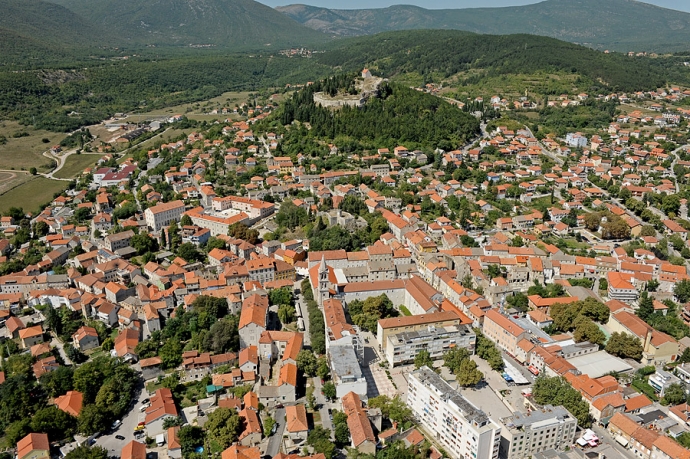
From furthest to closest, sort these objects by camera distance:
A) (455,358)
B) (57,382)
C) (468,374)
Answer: (455,358), (57,382), (468,374)

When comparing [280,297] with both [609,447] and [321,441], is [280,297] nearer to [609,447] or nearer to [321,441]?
[321,441]

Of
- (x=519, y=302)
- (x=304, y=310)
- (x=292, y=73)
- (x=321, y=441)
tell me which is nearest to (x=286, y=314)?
(x=304, y=310)

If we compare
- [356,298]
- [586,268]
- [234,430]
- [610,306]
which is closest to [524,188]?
[586,268]

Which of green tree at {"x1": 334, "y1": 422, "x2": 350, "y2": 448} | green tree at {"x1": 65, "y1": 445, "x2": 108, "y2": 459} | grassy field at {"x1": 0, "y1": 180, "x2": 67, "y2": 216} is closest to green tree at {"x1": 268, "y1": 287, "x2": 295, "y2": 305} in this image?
green tree at {"x1": 334, "y1": 422, "x2": 350, "y2": 448}

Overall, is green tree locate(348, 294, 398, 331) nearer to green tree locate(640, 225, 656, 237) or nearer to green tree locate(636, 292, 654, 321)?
green tree locate(636, 292, 654, 321)

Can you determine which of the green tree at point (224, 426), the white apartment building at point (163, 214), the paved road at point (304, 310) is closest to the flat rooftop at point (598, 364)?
the paved road at point (304, 310)

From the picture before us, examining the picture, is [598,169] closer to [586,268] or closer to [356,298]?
[586,268]
